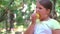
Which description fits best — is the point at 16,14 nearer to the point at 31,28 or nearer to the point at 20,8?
the point at 20,8

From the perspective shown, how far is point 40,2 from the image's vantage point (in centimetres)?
112

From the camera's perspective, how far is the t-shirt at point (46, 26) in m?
1.10

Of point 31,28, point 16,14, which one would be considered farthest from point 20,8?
point 31,28

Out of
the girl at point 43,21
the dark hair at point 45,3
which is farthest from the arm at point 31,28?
the dark hair at point 45,3

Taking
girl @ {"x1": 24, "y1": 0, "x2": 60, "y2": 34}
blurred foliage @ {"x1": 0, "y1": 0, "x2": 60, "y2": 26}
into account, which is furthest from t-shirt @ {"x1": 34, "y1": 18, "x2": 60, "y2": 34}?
blurred foliage @ {"x1": 0, "y1": 0, "x2": 60, "y2": 26}

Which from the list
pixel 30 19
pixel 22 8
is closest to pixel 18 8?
pixel 22 8

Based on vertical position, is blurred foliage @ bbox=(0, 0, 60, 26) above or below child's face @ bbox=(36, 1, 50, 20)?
above

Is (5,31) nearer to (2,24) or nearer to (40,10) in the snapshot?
(2,24)

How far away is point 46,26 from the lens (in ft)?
3.66

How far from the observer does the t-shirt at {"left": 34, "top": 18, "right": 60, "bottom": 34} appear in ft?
3.62

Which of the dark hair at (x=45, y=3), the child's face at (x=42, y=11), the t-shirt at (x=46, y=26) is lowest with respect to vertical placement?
the t-shirt at (x=46, y=26)

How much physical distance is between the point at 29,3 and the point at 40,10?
5.2 inches

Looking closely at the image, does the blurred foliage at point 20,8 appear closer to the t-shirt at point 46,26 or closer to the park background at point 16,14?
the park background at point 16,14

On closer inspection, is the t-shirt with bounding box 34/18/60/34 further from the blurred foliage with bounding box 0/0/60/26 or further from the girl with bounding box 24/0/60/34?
the blurred foliage with bounding box 0/0/60/26
